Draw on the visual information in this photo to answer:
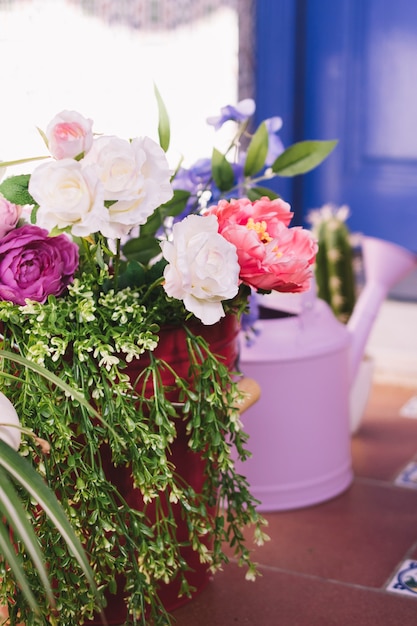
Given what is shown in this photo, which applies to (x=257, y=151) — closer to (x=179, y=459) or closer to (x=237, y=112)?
(x=237, y=112)

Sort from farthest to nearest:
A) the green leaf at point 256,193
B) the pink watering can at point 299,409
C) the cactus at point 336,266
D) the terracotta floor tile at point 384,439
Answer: the cactus at point 336,266, the terracotta floor tile at point 384,439, the pink watering can at point 299,409, the green leaf at point 256,193

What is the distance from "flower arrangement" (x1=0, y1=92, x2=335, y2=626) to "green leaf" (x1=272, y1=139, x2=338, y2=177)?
0.65ft

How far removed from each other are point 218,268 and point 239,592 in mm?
597

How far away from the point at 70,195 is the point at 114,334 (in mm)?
182

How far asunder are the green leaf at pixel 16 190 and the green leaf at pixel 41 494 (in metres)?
0.33

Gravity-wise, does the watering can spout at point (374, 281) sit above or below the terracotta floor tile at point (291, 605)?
above

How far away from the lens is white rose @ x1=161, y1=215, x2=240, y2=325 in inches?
39.6

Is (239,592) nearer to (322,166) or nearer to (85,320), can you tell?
(85,320)

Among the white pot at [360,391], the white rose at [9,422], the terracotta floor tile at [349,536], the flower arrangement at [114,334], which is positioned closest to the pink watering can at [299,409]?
the terracotta floor tile at [349,536]

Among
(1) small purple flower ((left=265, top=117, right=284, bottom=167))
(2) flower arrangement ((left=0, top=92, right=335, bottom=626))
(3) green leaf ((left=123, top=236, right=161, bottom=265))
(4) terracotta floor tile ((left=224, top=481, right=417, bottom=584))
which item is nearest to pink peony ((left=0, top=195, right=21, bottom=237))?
(2) flower arrangement ((left=0, top=92, right=335, bottom=626))

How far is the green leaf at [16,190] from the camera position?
106 centimetres

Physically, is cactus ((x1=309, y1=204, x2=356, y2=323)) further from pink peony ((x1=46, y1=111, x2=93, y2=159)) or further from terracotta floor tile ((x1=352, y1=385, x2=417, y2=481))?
pink peony ((x1=46, y1=111, x2=93, y2=159))

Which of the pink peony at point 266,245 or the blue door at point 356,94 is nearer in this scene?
the pink peony at point 266,245

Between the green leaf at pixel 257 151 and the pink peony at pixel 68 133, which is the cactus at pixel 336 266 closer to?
the green leaf at pixel 257 151
